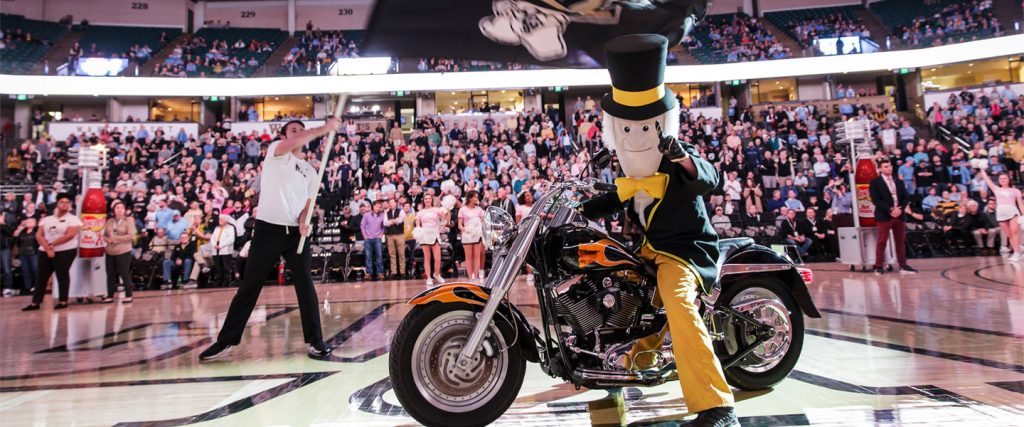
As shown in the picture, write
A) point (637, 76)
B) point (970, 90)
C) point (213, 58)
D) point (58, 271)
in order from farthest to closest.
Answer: point (213, 58) → point (970, 90) → point (58, 271) → point (637, 76)

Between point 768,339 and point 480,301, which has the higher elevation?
point 480,301

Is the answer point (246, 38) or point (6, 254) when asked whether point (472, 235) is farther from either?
point (246, 38)

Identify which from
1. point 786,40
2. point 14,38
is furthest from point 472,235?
point 14,38

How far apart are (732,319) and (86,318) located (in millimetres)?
7177

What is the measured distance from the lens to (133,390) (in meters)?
3.09

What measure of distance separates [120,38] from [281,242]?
3073 cm

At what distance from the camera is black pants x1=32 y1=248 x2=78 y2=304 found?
24.2 ft

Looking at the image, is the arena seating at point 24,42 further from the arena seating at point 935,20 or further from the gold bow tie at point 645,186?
the arena seating at point 935,20

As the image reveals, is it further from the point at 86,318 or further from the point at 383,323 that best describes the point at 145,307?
the point at 383,323

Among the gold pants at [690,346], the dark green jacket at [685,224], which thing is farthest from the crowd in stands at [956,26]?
the gold pants at [690,346]

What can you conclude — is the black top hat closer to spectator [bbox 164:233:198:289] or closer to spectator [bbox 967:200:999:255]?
spectator [bbox 164:233:198:289]

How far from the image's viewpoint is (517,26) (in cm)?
496

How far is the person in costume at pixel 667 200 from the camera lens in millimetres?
2254

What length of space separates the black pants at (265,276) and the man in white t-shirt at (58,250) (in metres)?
5.38
